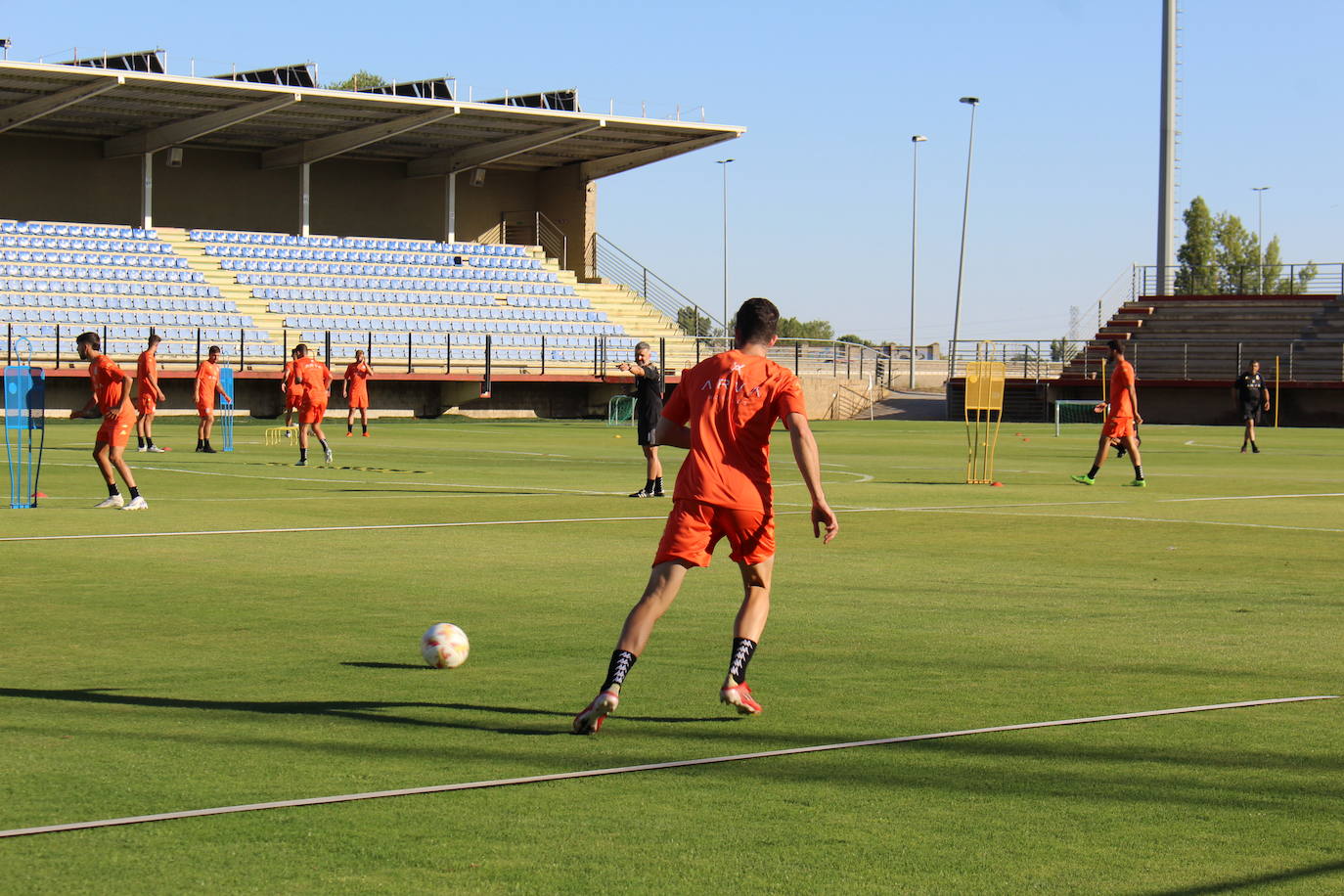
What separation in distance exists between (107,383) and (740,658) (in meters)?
13.1

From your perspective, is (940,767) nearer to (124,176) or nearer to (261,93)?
(261,93)

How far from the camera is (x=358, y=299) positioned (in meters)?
57.0

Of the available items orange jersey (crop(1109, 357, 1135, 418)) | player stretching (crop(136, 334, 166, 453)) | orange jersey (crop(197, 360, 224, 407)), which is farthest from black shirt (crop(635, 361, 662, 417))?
orange jersey (crop(197, 360, 224, 407))

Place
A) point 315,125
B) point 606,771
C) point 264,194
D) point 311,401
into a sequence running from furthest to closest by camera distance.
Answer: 1. point 264,194
2. point 315,125
3. point 311,401
4. point 606,771

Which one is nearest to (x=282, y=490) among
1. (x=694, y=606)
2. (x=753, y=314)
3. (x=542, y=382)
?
(x=694, y=606)

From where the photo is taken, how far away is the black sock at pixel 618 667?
6.98m

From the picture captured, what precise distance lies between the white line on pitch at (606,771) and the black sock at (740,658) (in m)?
0.61

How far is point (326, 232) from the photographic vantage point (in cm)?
6550

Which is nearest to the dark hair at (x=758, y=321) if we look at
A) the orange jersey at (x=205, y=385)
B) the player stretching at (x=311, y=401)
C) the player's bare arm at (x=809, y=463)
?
the player's bare arm at (x=809, y=463)

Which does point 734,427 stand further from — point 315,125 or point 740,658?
point 315,125

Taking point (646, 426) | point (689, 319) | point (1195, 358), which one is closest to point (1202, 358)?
point (1195, 358)

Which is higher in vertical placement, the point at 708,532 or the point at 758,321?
the point at 758,321

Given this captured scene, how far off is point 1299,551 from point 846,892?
1135cm

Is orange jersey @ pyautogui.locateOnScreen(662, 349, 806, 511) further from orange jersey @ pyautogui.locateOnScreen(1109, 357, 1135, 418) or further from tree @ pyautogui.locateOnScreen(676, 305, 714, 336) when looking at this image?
tree @ pyautogui.locateOnScreen(676, 305, 714, 336)
